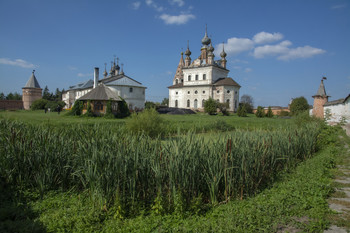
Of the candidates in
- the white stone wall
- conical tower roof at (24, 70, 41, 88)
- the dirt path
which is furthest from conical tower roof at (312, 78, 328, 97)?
conical tower roof at (24, 70, 41, 88)

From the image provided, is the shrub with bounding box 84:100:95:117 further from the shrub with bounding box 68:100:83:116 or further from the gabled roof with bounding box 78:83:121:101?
the shrub with bounding box 68:100:83:116

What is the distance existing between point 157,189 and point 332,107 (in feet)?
49.6

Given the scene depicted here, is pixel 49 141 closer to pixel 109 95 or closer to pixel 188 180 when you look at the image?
pixel 188 180

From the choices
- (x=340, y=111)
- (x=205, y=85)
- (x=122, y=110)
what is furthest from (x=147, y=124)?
(x=205, y=85)

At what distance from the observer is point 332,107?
1468 centimetres

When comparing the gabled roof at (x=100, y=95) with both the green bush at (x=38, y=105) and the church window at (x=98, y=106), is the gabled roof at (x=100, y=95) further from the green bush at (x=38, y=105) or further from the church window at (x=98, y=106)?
the green bush at (x=38, y=105)

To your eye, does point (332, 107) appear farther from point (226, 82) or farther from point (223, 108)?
point (226, 82)

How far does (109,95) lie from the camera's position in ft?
82.3

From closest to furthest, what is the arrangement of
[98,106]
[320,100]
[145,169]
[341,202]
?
[341,202] → [145,169] → [320,100] → [98,106]

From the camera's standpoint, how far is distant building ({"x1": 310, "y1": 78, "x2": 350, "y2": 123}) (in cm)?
1213

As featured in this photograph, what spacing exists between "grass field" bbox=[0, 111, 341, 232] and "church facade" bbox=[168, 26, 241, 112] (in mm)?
35625

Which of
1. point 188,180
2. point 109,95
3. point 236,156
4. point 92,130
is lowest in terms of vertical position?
point 188,180

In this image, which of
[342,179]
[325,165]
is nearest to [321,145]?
[325,165]

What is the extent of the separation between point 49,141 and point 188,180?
3.65 meters
